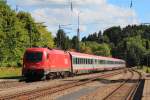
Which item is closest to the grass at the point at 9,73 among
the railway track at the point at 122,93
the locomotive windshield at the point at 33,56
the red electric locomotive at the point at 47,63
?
the red electric locomotive at the point at 47,63

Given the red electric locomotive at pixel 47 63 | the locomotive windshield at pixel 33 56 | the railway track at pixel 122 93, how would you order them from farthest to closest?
the locomotive windshield at pixel 33 56
the red electric locomotive at pixel 47 63
the railway track at pixel 122 93

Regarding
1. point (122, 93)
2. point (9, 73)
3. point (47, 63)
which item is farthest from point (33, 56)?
point (9, 73)

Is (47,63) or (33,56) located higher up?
(33,56)

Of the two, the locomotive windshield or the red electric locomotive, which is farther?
the locomotive windshield

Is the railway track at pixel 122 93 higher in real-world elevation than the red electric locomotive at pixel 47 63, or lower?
lower

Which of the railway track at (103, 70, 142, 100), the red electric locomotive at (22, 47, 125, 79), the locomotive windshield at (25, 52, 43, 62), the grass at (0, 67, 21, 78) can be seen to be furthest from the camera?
the grass at (0, 67, 21, 78)

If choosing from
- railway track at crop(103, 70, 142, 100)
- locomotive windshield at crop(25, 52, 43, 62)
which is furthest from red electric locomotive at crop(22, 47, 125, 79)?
railway track at crop(103, 70, 142, 100)

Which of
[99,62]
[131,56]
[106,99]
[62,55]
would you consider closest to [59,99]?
[106,99]

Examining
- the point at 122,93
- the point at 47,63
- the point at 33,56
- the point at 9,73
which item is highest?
the point at 33,56

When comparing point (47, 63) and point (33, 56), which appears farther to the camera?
point (47, 63)

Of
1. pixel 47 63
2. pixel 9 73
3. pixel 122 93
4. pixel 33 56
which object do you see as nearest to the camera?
pixel 122 93

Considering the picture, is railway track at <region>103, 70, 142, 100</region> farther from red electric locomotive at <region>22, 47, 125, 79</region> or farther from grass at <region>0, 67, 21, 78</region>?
grass at <region>0, 67, 21, 78</region>

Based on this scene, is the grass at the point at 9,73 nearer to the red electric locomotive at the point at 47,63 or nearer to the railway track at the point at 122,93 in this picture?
the red electric locomotive at the point at 47,63

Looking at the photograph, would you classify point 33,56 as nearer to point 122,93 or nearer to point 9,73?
point 122,93
